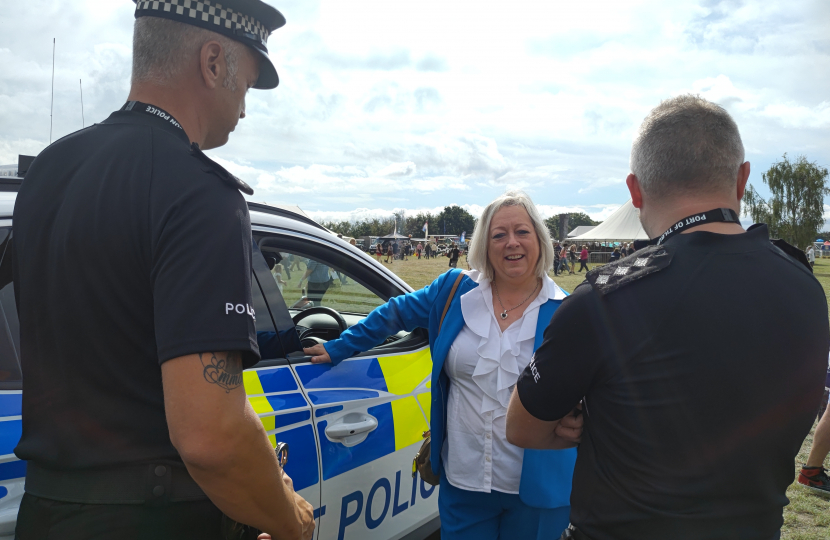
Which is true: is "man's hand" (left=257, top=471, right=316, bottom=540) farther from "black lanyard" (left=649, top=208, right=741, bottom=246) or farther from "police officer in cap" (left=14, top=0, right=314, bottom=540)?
"black lanyard" (left=649, top=208, right=741, bottom=246)

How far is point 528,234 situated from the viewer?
88.4 inches

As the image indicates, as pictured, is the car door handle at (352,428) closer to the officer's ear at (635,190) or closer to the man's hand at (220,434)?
Result: the man's hand at (220,434)

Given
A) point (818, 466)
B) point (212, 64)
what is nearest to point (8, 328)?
point (212, 64)

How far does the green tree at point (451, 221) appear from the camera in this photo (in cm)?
12175

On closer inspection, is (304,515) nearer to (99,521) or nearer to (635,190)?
(99,521)

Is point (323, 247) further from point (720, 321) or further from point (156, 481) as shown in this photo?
point (720, 321)

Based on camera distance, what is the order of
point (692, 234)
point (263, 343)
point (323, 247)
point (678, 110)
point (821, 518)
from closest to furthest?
point (692, 234)
point (678, 110)
point (263, 343)
point (323, 247)
point (821, 518)

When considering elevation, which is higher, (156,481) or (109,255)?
(109,255)

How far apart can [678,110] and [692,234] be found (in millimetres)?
300

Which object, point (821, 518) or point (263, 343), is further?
point (821, 518)

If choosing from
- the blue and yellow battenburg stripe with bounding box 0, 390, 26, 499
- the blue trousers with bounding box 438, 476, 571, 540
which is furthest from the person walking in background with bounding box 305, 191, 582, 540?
the blue and yellow battenburg stripe with bounding box 0, 390, 26, 499

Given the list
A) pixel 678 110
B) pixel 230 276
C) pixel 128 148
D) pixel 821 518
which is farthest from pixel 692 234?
pixel 821 518

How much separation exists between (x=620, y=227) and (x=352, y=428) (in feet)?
102

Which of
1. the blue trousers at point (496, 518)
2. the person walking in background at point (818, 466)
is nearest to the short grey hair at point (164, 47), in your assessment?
the blue trousers at point (496, 518)
